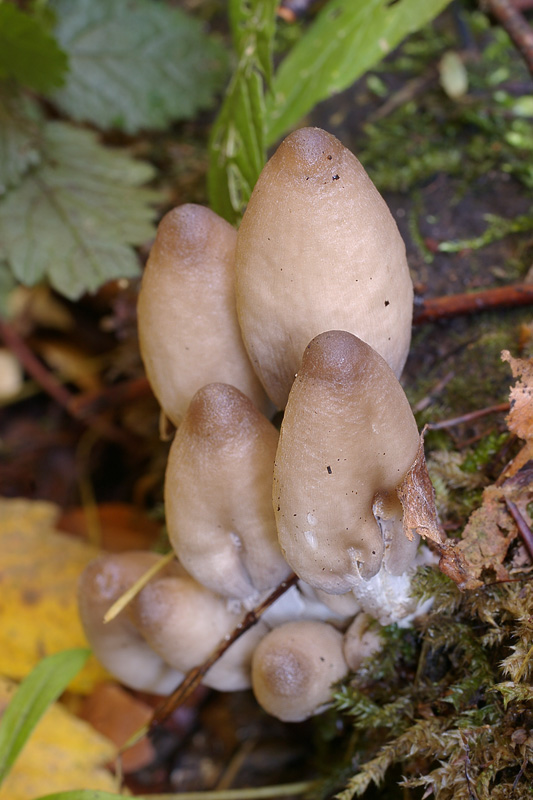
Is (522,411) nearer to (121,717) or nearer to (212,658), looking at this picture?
(212,658)

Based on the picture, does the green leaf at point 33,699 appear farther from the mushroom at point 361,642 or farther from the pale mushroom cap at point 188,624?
the mushroom at point 361,642

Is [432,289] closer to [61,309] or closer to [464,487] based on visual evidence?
[464,487]

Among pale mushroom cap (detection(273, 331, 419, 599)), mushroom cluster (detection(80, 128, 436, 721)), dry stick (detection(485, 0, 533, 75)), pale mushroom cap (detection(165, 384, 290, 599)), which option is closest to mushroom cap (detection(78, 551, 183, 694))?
mushroom cluster (detection(80, 128, 436, 721))

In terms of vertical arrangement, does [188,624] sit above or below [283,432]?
below

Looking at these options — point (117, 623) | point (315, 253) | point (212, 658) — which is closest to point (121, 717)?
point (117, 623)

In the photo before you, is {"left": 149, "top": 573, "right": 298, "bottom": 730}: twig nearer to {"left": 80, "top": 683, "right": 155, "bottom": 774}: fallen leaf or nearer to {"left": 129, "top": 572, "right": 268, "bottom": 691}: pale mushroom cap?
{"left": 129, "top": 572, "right": 268, "bottom": 691}: pale mushroom cap

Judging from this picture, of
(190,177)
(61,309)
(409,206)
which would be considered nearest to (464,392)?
(409,206)
